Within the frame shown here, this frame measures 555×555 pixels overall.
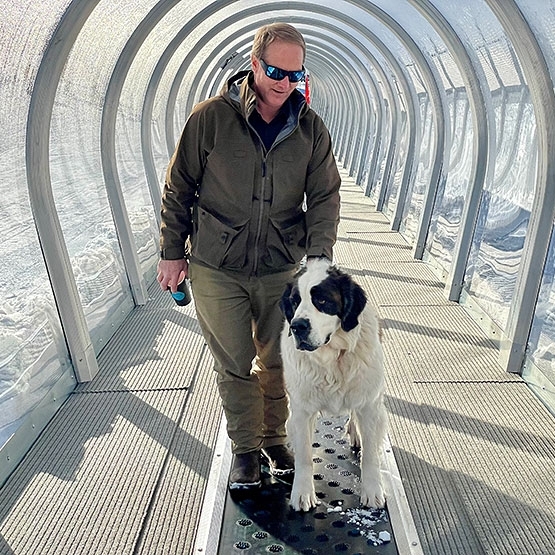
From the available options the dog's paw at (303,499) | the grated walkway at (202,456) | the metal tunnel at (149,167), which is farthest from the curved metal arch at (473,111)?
the dog's paw at (303,499)

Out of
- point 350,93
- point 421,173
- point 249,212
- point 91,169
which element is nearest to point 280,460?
point 249,212

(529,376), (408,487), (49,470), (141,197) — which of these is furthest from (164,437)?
(141,197)

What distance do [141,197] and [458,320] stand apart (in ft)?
14.7

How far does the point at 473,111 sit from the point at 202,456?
506 cm

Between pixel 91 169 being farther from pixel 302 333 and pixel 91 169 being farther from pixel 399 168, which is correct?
pixel 399 168

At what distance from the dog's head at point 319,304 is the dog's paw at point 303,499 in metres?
0.84

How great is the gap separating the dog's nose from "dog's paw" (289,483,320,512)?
3.01 feet

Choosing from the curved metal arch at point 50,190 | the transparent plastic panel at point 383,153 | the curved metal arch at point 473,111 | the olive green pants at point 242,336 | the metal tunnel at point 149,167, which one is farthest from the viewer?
the transparent plastic panel at point 383,153

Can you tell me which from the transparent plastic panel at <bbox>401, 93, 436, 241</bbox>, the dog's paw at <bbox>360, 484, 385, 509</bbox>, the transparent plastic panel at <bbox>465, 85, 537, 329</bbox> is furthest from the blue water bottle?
the transparent plastic panel at <bbox>401, 93, 436, 241</bbox>

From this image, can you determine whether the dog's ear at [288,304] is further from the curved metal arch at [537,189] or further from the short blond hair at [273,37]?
the curved metal arch at [537,189]

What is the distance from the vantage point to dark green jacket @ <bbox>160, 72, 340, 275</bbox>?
148 inches

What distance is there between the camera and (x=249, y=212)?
3838 mm

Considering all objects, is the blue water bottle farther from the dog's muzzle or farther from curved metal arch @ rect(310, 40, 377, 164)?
curved metal arch @ rect(310, 40, 377, 164)

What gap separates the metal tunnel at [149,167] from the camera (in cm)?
519
